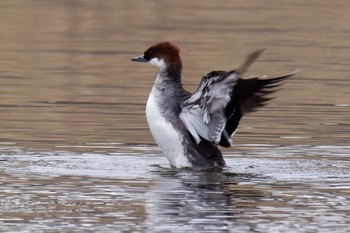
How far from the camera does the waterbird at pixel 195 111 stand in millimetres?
11961

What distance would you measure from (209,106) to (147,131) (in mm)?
2525

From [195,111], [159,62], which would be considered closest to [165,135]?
[195,111]

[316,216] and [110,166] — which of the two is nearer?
[316,216]

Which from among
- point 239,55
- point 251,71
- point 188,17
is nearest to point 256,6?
point 188,17

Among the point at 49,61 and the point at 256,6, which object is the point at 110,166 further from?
the point at 256,6

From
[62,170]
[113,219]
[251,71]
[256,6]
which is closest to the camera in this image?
[113,219]

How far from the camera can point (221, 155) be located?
1245 centimetres

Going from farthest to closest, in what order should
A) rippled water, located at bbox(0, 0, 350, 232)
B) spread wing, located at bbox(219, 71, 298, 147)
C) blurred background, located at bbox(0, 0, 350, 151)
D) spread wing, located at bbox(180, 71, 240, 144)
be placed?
1. blurred background, located at bbox(0, 0, 350, 151)
2. spread wing, located at bbox(219, 71, 298, 147)
3. spread wing, located at bbox(180, 71, 240, 144)
4. rippled water, located at bbox(0, 0, 350, 232)

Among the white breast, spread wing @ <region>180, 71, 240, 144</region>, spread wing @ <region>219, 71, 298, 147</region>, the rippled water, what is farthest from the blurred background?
spread wing @ <region>219, 71, 298, 147</region>

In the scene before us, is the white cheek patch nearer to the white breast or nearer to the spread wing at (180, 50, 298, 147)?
the white breast

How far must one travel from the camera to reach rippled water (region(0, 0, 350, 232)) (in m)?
9.99

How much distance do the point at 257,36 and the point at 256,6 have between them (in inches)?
219

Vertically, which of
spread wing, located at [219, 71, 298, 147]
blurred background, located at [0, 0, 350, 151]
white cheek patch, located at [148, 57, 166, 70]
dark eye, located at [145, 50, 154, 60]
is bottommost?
blurred background, located at [0, 0, 350, 151]

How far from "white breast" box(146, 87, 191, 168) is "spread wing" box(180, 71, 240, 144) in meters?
0.15
